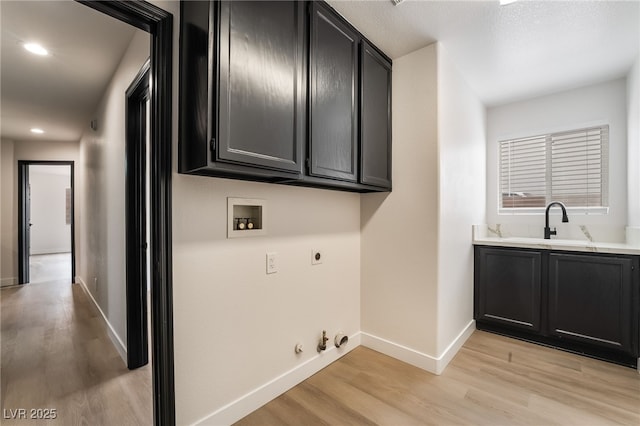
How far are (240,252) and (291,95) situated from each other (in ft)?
3.16

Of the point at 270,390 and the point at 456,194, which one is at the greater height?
the point at 456,194

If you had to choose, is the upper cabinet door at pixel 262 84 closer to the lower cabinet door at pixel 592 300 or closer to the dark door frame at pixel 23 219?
the dark door frame at pixel 23 219

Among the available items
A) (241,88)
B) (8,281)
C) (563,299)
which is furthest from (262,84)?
(563,299)

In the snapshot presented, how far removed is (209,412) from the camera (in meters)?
1.58

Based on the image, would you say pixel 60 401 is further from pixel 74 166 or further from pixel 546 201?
pixel 546 201

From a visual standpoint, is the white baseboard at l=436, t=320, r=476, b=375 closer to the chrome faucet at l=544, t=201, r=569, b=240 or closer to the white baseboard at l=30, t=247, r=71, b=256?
the chrome faucet at l=544, t=201, r=569, b=240

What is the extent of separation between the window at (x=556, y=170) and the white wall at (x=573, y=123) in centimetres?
8

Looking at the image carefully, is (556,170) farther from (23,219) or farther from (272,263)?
(23,219)

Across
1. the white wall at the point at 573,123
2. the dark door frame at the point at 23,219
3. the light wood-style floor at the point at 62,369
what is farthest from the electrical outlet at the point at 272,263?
the white wall at the point at 573,123

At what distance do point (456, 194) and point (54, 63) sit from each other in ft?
10.2

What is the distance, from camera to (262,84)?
1.44m

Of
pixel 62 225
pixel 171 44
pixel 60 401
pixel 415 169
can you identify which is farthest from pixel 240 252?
pixel 62 225

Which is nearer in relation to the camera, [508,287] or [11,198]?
[11,198]

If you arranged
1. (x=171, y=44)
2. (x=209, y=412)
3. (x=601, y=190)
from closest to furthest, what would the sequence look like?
1. (x=171, y=44)
2. (x=209, y=412)
3. (x=601, y=190)
